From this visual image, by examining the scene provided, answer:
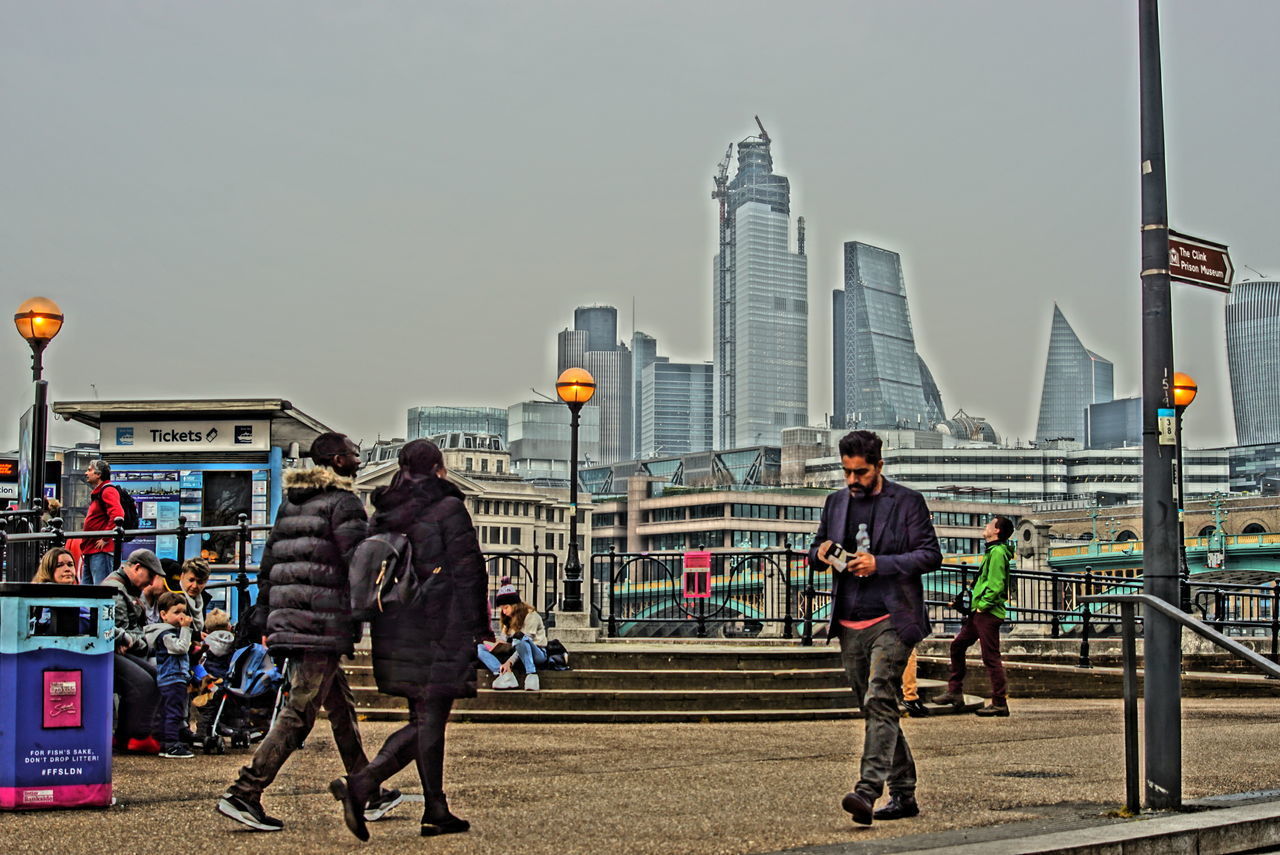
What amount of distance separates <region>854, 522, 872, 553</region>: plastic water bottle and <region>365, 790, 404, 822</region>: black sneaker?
2579 millimetres

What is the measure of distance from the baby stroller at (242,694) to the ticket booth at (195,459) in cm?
900

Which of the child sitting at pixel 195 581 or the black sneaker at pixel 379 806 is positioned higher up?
the child sitting at pixel 195 581

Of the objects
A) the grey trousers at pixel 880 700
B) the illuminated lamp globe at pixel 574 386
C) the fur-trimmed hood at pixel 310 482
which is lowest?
the grey trousers at pixel 880 700

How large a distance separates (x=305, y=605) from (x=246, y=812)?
0.97 metres

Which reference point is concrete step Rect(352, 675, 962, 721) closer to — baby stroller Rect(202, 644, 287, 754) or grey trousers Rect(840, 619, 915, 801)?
baby stroller Rect(202, 644, 287, 754)

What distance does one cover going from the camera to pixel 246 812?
23.1 feet

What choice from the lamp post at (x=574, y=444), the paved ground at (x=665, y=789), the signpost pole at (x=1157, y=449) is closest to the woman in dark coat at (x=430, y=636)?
the paved ground at (x=665, y=789)

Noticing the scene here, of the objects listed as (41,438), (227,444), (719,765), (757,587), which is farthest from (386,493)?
(757,587)

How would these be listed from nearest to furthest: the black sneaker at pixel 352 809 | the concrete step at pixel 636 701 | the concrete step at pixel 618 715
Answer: the black sneaker at pixel 352 809 → the concrete step at pixel 618 715 → the concrete step at pixel 636 701

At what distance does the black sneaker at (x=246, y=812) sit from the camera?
702cm

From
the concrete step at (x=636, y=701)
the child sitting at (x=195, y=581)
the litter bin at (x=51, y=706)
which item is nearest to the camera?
the litter bin at (x=51, y=706)

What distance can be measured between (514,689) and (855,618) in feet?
21.0

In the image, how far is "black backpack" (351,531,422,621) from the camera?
6.91m

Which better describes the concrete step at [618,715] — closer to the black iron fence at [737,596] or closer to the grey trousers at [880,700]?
the black iron fence at [737,596]
